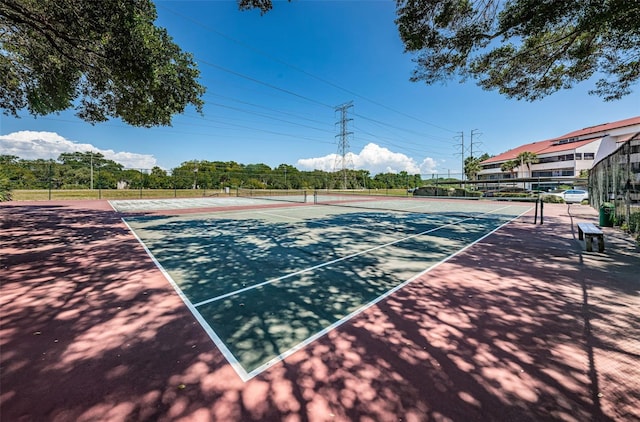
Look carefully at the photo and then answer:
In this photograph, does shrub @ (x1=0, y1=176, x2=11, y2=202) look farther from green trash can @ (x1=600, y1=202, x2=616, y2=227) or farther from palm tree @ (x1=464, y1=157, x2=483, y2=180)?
palm tree @ (x1=464, y1=157, x2=483, y2=180)

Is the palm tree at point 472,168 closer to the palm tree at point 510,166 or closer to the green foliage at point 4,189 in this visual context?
the palm tree at point 510,166

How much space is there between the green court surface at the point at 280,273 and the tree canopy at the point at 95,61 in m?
5.05

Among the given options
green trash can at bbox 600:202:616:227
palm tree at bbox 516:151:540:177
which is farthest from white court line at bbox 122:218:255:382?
palm tree at bbox 516:151:540:177

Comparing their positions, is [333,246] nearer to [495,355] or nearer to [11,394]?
[495,355]

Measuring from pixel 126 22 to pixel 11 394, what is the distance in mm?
7946

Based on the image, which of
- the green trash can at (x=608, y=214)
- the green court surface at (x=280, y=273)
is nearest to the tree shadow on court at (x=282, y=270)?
the green court surface at (x=280, y=273)

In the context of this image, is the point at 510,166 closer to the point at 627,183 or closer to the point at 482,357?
the point at 627,183

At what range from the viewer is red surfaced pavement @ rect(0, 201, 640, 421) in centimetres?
214

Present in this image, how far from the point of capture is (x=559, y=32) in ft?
27.0

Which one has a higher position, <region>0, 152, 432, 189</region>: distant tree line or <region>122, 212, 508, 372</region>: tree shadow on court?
<region>0, 152, 432, 189</region>: distant tree line

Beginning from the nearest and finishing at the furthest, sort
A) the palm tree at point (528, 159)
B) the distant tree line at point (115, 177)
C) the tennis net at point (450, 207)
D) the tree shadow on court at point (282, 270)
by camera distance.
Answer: the tree shadow on court at point (282, 270), the tennis net at point (450, 207), the distant tree line at point (115, 177), the palm tree at point (528, 159)

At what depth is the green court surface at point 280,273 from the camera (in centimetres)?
322

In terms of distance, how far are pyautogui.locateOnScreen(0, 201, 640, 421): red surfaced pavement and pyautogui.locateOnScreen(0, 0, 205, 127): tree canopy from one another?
19.7 ft

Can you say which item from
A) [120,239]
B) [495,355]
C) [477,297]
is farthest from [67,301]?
[477,297]
